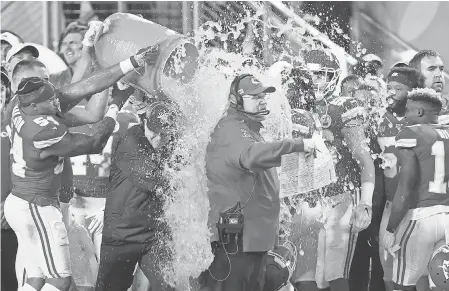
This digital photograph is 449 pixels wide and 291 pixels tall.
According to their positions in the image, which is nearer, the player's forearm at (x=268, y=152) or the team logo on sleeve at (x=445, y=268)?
the player's forearm at (x=268, y=152)

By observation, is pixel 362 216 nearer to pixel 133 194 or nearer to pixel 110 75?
pixel 133 194

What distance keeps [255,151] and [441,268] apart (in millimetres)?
1626

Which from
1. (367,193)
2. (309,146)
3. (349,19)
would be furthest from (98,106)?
(349,19)

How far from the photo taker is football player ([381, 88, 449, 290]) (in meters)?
6.90

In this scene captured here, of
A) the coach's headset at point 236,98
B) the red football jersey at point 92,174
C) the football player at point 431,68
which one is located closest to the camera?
the coach's headset at point 236,98

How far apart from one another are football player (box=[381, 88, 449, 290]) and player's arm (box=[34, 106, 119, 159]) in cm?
193

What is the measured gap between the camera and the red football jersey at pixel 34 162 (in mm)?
6238

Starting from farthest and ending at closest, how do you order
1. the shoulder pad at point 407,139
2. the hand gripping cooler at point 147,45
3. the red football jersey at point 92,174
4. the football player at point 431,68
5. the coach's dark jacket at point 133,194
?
the football player at point 431,68 → the red football jersey at point 92,174 → the shoulder pad at point 407,139 → the coach's dark jacket at point 133,194 → the hand gripping cooler at point 147,45

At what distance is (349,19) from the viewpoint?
385 inches

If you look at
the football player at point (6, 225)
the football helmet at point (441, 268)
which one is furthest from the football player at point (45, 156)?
the football helmet at point (441, 268)

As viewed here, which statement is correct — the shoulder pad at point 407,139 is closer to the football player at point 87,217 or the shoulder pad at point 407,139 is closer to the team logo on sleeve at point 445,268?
the team logo on sleeve at point 445,268

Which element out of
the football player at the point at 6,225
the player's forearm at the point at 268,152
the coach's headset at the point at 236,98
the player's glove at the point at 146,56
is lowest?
the football player at the point at 6,225

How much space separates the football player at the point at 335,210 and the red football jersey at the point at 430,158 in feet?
1.53

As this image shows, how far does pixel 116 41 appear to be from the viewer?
21.3ft
